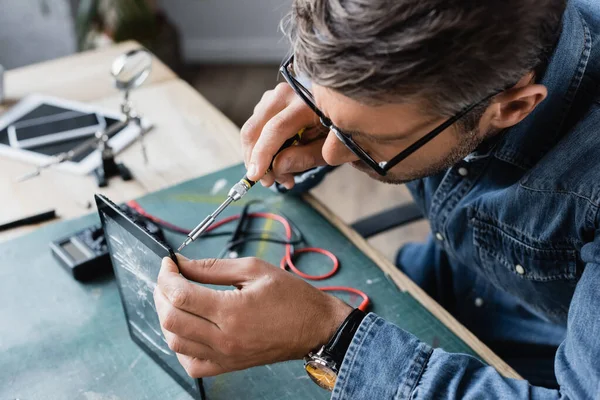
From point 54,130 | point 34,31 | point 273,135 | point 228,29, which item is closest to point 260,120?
point 273,135

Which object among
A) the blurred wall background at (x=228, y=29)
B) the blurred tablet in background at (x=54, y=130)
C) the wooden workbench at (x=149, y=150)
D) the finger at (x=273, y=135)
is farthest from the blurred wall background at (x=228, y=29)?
the finger at (x=273, y=135)

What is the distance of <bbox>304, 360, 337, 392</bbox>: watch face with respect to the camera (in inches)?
33.0

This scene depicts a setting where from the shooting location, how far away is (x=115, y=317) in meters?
1.02

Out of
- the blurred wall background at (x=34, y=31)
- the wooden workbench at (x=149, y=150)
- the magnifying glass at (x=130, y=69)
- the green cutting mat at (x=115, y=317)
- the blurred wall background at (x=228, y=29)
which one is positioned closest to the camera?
the green cutting mat at (x=115, y=317)

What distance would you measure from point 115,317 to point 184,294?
298mm

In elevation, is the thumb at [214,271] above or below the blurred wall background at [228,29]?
above

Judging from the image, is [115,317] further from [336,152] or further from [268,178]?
[336,152]

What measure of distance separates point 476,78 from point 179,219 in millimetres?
632

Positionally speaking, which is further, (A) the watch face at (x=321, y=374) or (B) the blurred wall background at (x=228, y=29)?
(B) the blurred wall background at (x=228, y=29)

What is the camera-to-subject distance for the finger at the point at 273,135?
102cm

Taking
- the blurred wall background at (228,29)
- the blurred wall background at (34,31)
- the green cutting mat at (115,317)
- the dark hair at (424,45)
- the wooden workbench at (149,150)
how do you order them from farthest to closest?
the blurred wall background at (228,29) → the blurred wall background at (34,31) → the wooden workbench at (149,150) → the green cutting mat at (115,317) → the dark hair at (424,45)

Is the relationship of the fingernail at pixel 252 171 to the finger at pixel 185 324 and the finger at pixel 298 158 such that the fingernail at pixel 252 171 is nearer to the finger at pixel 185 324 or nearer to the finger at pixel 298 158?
the finger at pixel 298 158

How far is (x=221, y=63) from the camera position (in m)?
3.30

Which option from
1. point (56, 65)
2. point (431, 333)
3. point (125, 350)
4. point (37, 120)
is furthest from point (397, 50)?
point (56, 65)
